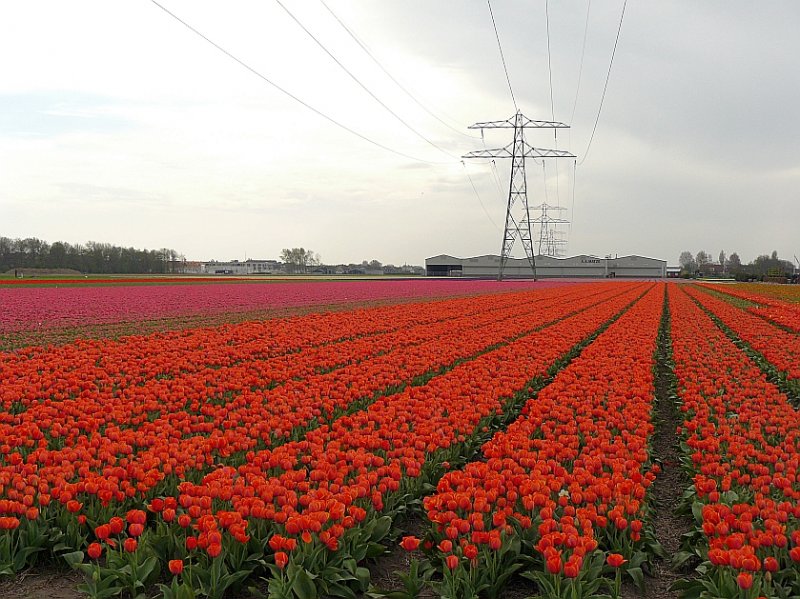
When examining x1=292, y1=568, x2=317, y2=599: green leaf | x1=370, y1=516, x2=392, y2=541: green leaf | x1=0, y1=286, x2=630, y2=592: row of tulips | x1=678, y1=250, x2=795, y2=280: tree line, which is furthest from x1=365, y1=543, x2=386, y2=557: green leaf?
x1=678, y1=250, x2=795, y2=280: tree line

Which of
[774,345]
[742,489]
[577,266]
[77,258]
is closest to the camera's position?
[742,489]

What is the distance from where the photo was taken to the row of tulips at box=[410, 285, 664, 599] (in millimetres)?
4031

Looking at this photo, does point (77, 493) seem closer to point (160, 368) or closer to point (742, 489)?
point (742, 489)

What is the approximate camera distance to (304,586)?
395 centimetres

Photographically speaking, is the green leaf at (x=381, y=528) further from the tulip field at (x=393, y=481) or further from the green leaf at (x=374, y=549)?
the green leaf at (x=374, y=549)

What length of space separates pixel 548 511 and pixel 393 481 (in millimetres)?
1290

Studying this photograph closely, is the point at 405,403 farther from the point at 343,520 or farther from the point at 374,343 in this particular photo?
the point at 374,343

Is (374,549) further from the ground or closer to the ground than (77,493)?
closer to the ground

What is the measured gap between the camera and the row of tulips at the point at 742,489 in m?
3.86

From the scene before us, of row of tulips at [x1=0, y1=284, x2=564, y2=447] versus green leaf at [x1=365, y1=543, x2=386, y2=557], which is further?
row of tulips at [x1=0, y1=284, x2=564, y2=447]

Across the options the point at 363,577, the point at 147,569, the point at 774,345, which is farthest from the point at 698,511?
the point at 774,345

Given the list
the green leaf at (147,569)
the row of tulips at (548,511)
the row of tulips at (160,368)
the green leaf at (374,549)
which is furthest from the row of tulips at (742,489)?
the row of tulips at (160,368)

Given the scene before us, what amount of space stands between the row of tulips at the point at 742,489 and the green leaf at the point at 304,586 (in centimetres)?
227

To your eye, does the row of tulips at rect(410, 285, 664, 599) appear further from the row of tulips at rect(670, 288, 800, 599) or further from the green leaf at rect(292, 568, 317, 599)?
the green leaf at rect(292, 568, 317, 599)
